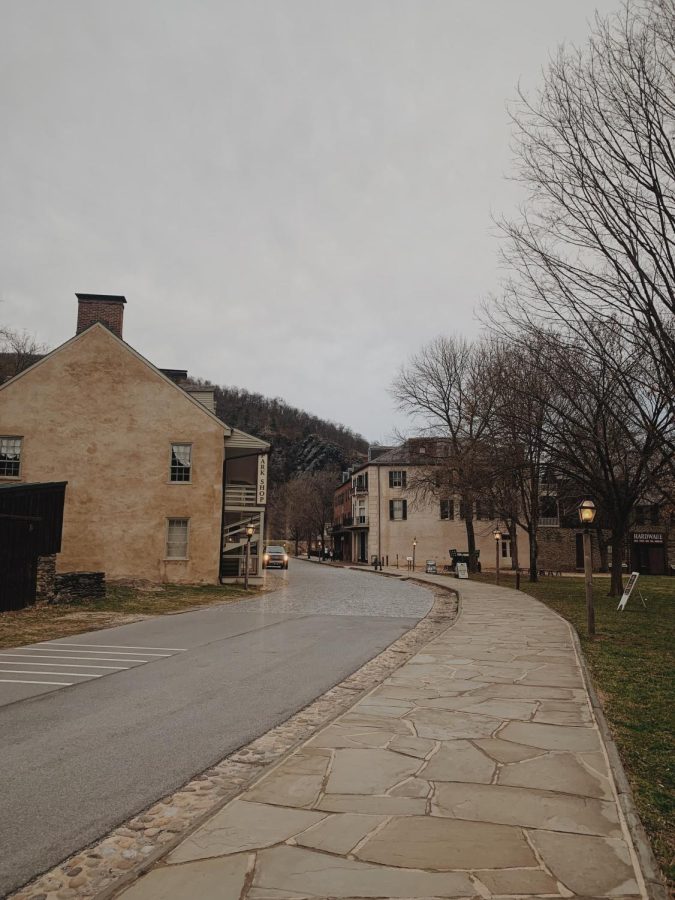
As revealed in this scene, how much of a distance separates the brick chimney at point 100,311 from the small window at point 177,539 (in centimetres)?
882

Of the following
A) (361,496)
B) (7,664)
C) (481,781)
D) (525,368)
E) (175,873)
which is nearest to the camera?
(175,873)

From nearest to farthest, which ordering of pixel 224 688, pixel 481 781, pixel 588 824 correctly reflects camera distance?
pixel 588 824, pixel 481 781, pixel 224 688

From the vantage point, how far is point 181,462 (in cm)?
2683

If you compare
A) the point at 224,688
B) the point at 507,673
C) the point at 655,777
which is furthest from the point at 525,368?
the point at 655,777

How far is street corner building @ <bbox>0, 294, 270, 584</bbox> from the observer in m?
26.0

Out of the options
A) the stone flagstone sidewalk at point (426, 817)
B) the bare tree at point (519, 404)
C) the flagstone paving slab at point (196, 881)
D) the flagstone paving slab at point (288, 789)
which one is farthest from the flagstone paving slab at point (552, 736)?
the bare tree at point (519, 404)

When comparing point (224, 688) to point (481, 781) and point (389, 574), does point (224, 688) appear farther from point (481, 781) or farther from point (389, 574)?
point (389, 574)

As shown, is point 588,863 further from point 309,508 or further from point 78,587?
point 309,508

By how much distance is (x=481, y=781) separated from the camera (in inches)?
174

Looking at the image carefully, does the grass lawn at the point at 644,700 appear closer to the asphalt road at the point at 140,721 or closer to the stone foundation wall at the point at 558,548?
the asphalt road at the point at 140,721

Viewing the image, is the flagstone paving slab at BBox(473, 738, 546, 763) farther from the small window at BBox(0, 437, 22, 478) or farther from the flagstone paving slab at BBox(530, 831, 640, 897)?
the small window at BBox(0, 437, 22, 478)

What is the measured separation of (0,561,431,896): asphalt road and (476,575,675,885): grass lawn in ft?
10.8

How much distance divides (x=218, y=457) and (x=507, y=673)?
2012cm

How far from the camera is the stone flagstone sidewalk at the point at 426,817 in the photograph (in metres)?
3.06
